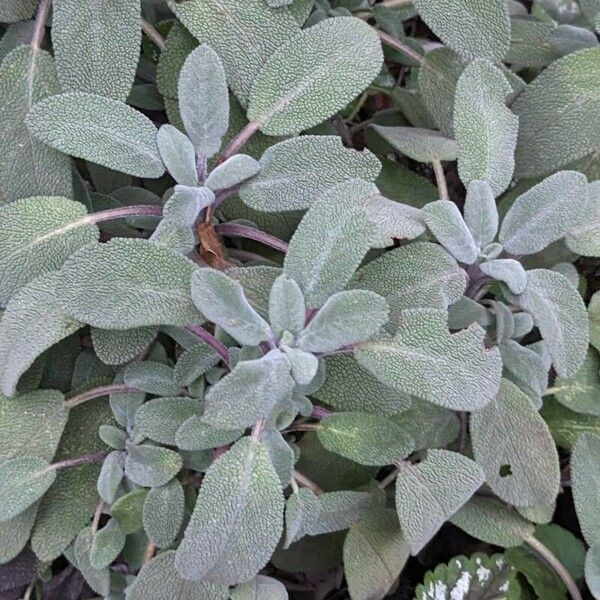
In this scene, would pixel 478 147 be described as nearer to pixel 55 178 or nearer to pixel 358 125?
pixel 358 125

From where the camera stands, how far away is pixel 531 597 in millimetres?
833

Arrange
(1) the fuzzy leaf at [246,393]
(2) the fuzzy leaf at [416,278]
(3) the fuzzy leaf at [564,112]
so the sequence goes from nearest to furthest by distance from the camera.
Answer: (1) the fuzzy leaf at [246,393] → (2) the fuzzy leaf at [416,278] → (3) the fuzzy leaf at [564,112]

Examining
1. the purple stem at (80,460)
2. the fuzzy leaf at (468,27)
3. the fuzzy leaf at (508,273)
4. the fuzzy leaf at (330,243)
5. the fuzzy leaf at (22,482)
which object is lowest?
the purple stem at (80,460)

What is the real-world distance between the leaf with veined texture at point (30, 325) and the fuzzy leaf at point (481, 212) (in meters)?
0.37

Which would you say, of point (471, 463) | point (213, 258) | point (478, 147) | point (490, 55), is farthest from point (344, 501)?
point (490, 55)

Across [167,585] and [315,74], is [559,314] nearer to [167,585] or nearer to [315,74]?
[315,74]

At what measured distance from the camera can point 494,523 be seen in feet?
2.39

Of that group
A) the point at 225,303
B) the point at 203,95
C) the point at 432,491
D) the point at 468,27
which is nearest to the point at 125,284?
the point at 225,303

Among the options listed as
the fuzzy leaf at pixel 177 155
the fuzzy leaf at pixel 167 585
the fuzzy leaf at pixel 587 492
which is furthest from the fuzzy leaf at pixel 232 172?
the fuzzy leaf at pixel 587 492

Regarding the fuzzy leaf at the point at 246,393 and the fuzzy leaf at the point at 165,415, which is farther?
the fuzzy leaf at the point at 165,415

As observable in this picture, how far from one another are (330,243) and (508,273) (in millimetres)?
171

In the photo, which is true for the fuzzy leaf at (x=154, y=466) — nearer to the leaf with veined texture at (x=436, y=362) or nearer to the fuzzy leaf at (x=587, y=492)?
the leaf with veined texture at (x=436, y=362)

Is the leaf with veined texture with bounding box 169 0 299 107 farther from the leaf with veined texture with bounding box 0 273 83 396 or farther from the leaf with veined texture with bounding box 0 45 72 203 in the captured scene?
the leaf with veined texture with bounding box 0 273 83 396

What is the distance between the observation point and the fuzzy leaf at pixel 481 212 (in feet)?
2.17
